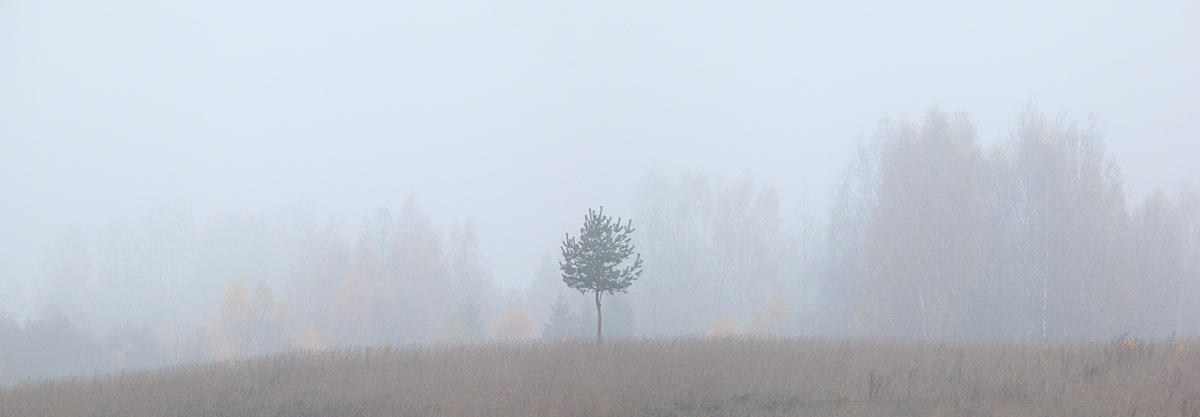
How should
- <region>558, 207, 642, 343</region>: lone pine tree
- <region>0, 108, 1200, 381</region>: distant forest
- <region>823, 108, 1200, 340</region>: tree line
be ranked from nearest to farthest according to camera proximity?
<region>558, 207, 642, 343</region>: lone pine tree
<region>823, 108, 1200, 340</region>: tree line
<region>0, 108, 1200, 381</region>: distant forest

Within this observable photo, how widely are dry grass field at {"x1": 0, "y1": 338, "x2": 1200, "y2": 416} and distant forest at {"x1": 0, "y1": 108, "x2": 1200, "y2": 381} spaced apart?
7.78 meters

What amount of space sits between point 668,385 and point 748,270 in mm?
35825

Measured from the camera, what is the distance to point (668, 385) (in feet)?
30.2

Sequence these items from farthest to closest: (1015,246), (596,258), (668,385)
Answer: (1015,246) → (596,258) → (668,385)

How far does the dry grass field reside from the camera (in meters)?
8.20

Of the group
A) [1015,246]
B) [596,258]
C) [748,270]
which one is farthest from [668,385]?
[748,270]

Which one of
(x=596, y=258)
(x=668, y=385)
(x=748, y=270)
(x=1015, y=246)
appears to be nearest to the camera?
(x=668, y=385)

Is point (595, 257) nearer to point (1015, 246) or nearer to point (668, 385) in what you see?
point (668, 385)

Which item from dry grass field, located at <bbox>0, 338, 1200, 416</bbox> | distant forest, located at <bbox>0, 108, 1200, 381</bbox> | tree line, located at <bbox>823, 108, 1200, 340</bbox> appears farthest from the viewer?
distant forest, located at <bbox>0, 108, 1200, 381</bbox>

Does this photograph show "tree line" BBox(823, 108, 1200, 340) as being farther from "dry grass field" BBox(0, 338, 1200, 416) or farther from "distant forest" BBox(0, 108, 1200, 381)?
"dry grass field" BBox(0, 338, 1200, 416)

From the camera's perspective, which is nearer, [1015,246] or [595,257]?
[595,257]

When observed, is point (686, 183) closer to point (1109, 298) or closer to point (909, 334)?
point (909, 334)

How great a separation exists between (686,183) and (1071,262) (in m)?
27.7

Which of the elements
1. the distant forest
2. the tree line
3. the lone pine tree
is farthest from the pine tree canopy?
the tree line
